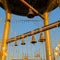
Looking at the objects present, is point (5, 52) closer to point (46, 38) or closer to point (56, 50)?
point (56, 50)

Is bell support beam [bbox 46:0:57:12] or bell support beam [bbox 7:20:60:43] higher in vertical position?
bell support beam [bbox 46:0:57:12]

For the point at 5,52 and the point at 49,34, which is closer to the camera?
the point at 5,52

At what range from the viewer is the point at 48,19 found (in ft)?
29.7

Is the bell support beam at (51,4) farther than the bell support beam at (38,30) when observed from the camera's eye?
Yes

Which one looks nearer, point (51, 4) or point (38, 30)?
point (38, 30)

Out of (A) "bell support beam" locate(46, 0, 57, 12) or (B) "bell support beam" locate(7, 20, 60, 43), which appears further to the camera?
(A) "bell support beam" locate(46, 0, 57, 12)

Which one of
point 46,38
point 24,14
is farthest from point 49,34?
point 24,14

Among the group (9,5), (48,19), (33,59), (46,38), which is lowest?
(33,59)

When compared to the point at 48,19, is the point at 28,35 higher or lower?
lower

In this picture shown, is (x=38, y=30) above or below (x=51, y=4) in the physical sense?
below

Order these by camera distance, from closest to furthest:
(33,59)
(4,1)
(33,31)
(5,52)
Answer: (5,52) < (33,59) < (33,31) < (4,1)

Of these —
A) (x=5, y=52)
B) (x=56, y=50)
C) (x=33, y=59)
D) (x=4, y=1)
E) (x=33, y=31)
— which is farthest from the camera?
(x=4, y=1)

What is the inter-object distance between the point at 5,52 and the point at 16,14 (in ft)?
9.81

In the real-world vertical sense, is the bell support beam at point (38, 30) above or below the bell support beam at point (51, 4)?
below
